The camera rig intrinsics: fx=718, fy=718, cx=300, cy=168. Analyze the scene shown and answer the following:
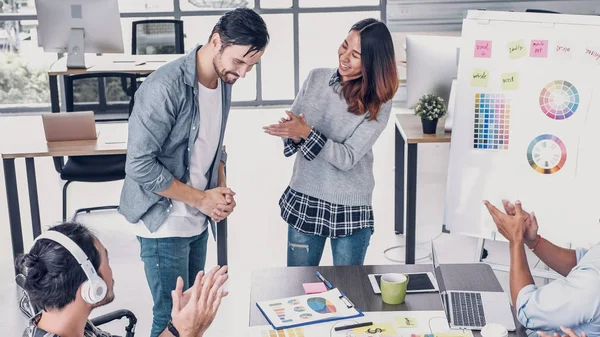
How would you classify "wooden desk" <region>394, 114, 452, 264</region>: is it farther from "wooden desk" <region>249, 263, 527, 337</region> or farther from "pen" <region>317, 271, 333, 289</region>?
"pen" <region>317, 271, 333, 289</region>

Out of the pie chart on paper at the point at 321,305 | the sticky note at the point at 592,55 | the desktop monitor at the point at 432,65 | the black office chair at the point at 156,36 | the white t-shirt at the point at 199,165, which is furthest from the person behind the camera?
the black office chair at the point at 156,36

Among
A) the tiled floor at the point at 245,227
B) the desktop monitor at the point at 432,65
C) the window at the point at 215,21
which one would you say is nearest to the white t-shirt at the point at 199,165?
the tiled floor at the point at 245,227

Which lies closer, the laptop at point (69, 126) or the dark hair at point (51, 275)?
the dark hair at point (51, 275)

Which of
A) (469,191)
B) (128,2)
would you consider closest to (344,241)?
(469,191)

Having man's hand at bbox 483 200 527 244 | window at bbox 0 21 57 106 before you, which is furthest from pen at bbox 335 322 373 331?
window at bbox 0 21 57 106

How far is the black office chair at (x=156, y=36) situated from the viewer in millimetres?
6406

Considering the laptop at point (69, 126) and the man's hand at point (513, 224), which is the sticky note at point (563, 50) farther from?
the laptop at point (69, 126)

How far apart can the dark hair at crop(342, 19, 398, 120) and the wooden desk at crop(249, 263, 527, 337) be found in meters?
0.57

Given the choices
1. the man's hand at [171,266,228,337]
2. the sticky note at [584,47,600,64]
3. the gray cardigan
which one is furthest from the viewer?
the sticky note at [584,47,600,64]

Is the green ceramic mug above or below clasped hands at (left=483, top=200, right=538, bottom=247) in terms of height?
below

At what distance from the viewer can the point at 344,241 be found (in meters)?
2.64

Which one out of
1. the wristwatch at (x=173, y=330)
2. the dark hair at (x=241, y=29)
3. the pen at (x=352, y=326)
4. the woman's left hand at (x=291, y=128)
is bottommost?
the pen at (x=352, y=326)

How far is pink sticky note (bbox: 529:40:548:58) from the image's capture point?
3.09 metres

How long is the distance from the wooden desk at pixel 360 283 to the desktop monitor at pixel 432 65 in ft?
5.72
